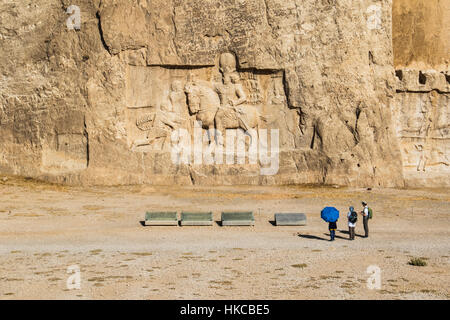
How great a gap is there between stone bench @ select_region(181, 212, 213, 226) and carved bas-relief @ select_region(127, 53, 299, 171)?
1009 cm

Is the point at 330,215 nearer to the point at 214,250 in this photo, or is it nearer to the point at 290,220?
Answer: the point at 290,220

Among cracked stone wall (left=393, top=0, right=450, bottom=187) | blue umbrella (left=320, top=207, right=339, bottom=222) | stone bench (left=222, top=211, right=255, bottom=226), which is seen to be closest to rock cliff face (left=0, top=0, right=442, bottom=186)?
cracked stone wall (left=393, top=0, right=450, bottom=187)

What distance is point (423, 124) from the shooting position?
27094mm

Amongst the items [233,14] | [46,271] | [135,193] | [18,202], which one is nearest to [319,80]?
[233,14]

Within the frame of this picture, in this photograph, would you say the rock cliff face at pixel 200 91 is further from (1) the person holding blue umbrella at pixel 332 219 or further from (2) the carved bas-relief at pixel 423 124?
(1) the person holding blue umbrella at pixel 332 219

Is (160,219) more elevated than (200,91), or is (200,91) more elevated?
(200,91)

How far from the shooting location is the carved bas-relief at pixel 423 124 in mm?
26875

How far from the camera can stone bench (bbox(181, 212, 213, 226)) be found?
14477 mm

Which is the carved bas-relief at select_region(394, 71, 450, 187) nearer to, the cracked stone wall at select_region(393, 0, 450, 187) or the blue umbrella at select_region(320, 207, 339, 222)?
the cracked stone wall at select_region(393, 0, 450, 187)

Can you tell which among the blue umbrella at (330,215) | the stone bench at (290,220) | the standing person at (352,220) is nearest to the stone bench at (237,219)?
the stone bench at (290,220)

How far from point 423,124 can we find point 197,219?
17439 millimetres

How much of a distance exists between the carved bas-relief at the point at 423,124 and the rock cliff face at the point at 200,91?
2903 millimetres

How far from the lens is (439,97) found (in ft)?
89.7

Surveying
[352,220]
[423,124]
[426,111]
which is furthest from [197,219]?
[426,111]
